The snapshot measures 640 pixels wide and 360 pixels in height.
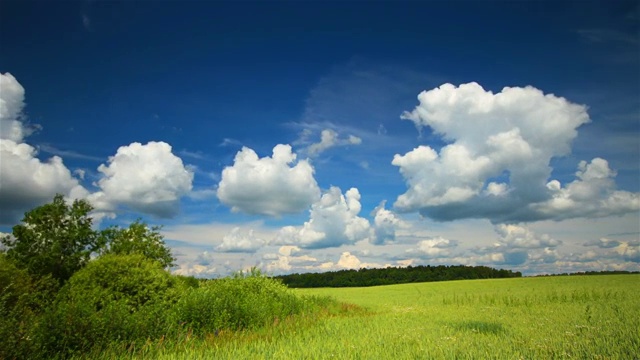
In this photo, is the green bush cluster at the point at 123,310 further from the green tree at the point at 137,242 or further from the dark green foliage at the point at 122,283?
the green tree at the point at 137,242

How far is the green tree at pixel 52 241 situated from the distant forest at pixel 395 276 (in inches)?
2436

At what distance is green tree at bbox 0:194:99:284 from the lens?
3203 cm

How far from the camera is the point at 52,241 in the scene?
3291 cm

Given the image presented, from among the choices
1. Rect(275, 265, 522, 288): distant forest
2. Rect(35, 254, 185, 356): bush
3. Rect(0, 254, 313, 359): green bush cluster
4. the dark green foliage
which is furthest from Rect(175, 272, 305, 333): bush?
Rect(275, 265, 522, 288): distant forest

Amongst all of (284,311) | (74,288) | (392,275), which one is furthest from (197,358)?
(392,275)

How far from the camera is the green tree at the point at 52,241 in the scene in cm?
3203

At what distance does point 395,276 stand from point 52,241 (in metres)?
78.8

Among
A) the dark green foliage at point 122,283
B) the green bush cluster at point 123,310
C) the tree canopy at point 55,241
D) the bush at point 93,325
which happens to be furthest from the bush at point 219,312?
the tree canopy at point 55,241

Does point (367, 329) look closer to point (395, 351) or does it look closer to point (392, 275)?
point (395, 351)

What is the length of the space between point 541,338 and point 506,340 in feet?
2.92

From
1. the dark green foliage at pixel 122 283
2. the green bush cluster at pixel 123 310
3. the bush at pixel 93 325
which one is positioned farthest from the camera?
the dark green foliage at pixel 122 283

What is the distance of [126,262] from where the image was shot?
72.3 ft

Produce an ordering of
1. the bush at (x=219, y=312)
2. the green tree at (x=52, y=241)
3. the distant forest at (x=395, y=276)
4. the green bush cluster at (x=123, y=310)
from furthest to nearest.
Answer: the distant forest at (x=395, y=276), the green tree at (x=52, y=241), the bush at (x=219, y=312), the green bush cluster at (x=123, y=310)

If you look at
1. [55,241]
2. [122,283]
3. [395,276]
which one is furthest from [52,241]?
[395,276]
